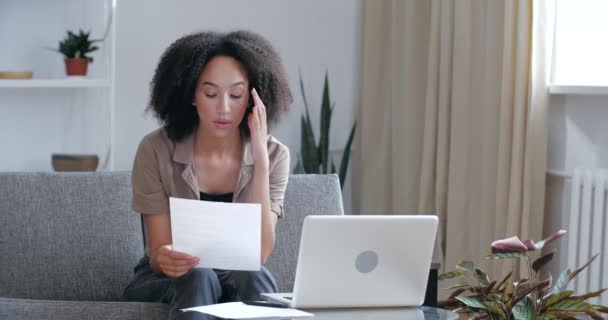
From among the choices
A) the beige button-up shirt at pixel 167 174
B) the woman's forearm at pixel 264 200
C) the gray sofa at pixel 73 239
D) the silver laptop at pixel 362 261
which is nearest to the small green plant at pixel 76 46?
the gray sofa at pixel 73 239

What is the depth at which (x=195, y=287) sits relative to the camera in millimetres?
2184

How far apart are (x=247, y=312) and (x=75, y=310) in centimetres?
72

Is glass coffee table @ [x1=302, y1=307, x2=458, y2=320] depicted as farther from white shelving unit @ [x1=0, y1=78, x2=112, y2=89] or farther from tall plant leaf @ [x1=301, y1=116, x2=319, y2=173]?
tall plant leaf @ [x1=301, y1=116, x2=319, y2=173]

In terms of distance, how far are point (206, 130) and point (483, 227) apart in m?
1.53

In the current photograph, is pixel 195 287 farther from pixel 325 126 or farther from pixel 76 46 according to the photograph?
pixel 325 126

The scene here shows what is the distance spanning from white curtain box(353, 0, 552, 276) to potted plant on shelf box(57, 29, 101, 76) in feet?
4.14

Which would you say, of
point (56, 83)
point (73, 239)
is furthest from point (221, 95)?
point (56, 83)

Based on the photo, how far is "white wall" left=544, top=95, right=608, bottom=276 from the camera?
3.32m

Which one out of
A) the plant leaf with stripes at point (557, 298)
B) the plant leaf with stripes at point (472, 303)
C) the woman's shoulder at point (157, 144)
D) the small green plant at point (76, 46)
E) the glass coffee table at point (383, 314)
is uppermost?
the small green plant at point (76, 46)

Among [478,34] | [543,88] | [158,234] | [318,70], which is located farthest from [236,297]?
[318,70]

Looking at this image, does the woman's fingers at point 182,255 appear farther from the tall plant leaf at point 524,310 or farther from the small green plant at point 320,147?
the small green plant at point 320,147

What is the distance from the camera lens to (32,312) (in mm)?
2402

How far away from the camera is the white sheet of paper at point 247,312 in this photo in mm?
1811

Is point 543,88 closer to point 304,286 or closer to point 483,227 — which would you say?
point 483,227
